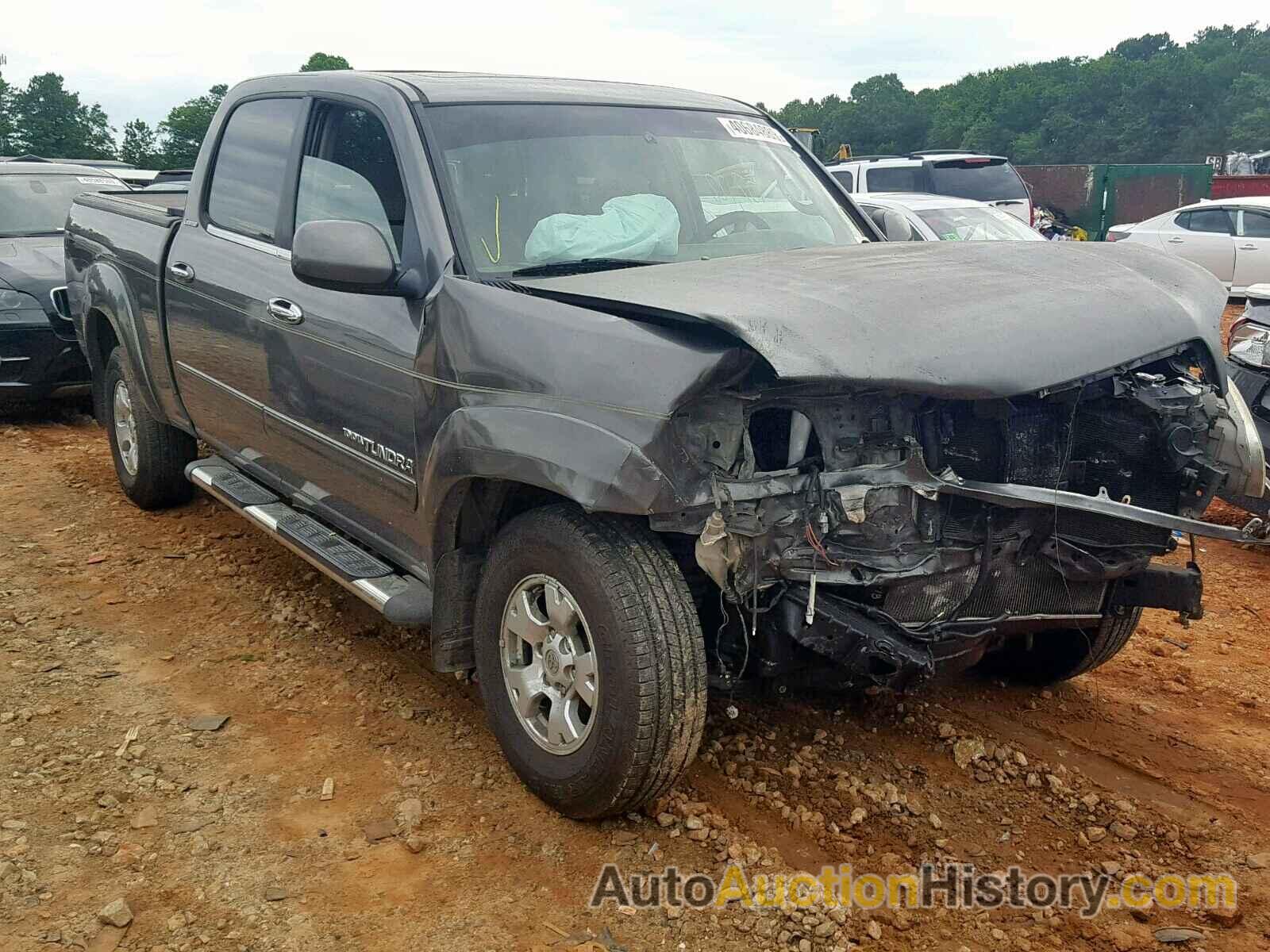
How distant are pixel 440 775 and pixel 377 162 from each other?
6.29ft

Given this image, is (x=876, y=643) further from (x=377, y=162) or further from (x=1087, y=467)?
(x=377, y=162)

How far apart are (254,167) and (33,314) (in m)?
4.16

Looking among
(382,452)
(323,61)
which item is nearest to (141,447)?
(382,452)

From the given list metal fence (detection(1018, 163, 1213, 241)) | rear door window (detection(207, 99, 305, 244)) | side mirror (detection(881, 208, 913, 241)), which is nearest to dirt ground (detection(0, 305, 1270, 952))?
rear door window (detection(207, 99, 305, 244))

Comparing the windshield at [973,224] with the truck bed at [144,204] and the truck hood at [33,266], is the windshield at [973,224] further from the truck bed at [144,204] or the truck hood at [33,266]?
the truck hood at [33,266]

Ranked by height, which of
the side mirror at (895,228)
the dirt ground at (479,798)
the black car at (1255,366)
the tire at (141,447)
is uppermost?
the side mirror at (895,228)

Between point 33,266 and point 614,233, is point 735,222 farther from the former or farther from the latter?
point 33,266

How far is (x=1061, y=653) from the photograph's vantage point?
12.8 ft

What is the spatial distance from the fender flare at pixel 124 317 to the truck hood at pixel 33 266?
7.37 feet

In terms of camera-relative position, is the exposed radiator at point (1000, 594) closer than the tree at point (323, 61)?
Yes

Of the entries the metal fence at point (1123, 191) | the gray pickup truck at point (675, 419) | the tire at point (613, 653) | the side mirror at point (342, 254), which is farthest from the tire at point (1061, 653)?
the metal fence at point (1123, 191)

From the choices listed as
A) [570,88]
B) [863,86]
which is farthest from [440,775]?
[863,86]

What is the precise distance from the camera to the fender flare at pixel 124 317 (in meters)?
5.26

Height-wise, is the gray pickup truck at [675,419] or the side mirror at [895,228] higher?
the side mirror at [895,228]
